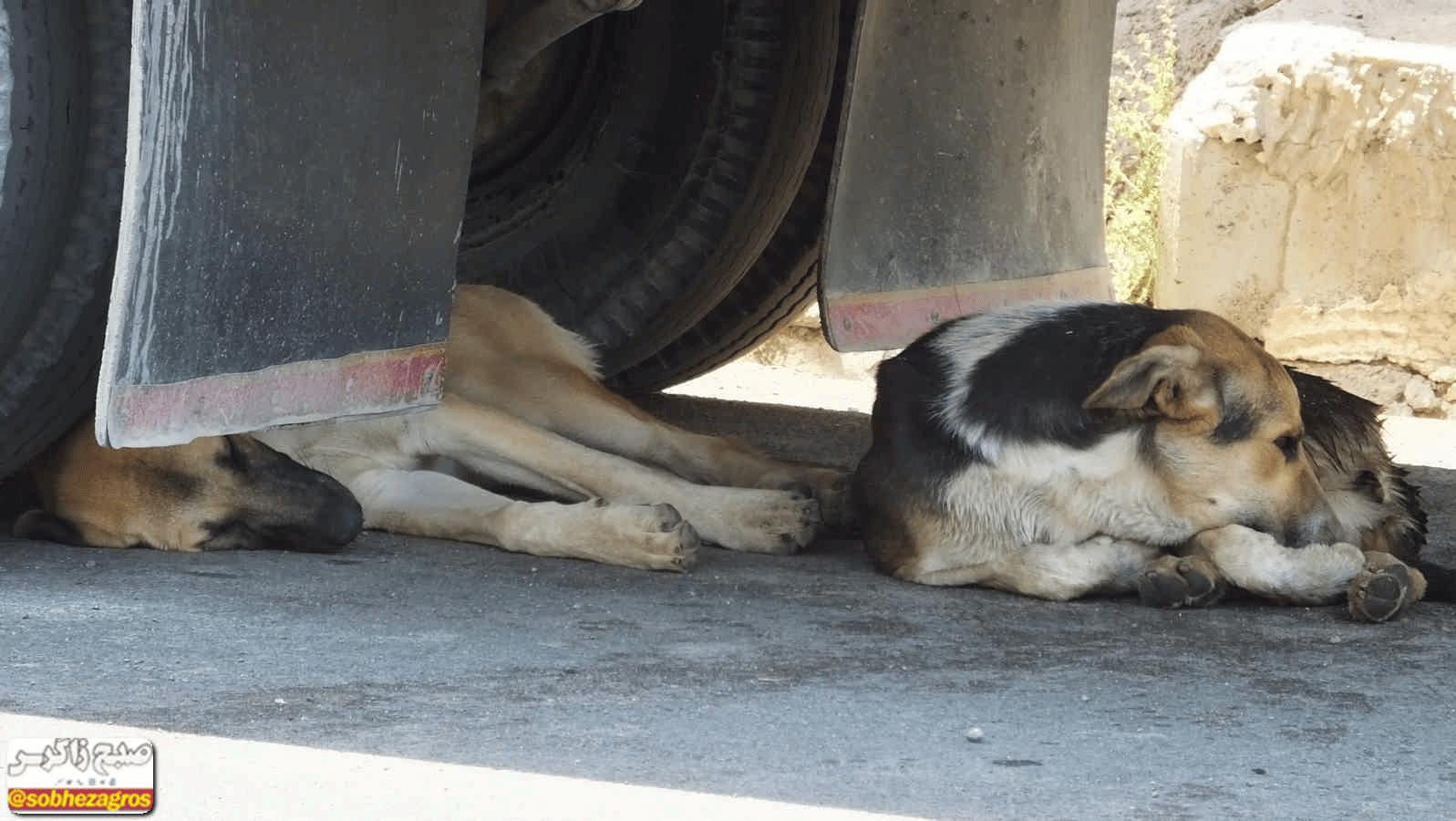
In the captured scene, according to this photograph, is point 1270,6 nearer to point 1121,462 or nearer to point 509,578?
point 1121,462

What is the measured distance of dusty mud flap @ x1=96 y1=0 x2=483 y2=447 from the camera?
125 inches

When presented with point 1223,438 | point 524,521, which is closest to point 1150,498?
point 1223,438

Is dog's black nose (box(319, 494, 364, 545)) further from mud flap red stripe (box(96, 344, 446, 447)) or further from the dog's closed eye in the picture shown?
the dog's closed eye

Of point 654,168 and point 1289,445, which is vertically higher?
point 654,168

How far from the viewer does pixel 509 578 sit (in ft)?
13.3

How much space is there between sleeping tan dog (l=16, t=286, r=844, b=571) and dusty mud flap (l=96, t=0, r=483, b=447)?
0.63m

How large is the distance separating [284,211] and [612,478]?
4.82 ft

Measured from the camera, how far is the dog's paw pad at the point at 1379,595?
367cm

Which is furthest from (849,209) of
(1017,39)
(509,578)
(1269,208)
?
(1269,208)

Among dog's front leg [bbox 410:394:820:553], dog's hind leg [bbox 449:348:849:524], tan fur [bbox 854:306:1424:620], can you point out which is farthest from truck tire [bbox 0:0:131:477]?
tan fur [bbox 854:306:1424:620]

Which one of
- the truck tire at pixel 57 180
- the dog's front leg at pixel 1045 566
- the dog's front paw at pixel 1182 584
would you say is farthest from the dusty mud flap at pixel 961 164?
the truck tire at pixel 57 180

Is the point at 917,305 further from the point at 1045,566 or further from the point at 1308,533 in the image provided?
the point at 1308,533

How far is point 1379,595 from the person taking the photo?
367 centimetres

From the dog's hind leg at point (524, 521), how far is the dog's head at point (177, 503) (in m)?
0.35
